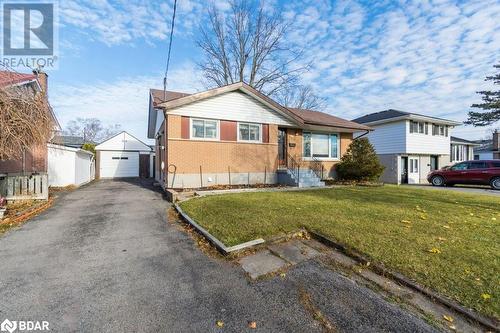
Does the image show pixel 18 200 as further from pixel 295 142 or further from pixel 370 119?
pixel 370 119

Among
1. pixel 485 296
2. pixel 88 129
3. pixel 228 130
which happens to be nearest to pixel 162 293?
pixel 485 296

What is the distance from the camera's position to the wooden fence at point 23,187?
8.20 metres

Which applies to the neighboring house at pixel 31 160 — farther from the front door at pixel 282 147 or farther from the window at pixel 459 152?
the window at pixel 459 152

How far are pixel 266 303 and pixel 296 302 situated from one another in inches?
13.6

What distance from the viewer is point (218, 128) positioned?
11758mm

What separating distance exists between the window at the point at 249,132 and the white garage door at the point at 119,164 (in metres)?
16.1

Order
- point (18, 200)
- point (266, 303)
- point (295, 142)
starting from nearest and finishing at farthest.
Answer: point (266, 303)
point (18, 200)
point (295, 142)

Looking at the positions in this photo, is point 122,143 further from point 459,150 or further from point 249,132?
point 459,150

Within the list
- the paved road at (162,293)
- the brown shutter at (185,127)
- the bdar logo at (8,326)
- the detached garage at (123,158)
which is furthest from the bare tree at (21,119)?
the detached garage at (123,158)

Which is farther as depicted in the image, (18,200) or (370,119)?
(370,119)

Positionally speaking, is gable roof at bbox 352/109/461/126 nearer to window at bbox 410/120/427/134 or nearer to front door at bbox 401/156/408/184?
window at bbox 410/120/427/134

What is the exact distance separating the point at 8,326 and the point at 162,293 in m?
1.44

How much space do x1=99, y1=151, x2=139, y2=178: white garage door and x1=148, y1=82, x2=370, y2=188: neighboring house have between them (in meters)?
13.1

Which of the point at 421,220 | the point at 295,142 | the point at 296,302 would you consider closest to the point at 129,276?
the point at 296,302
